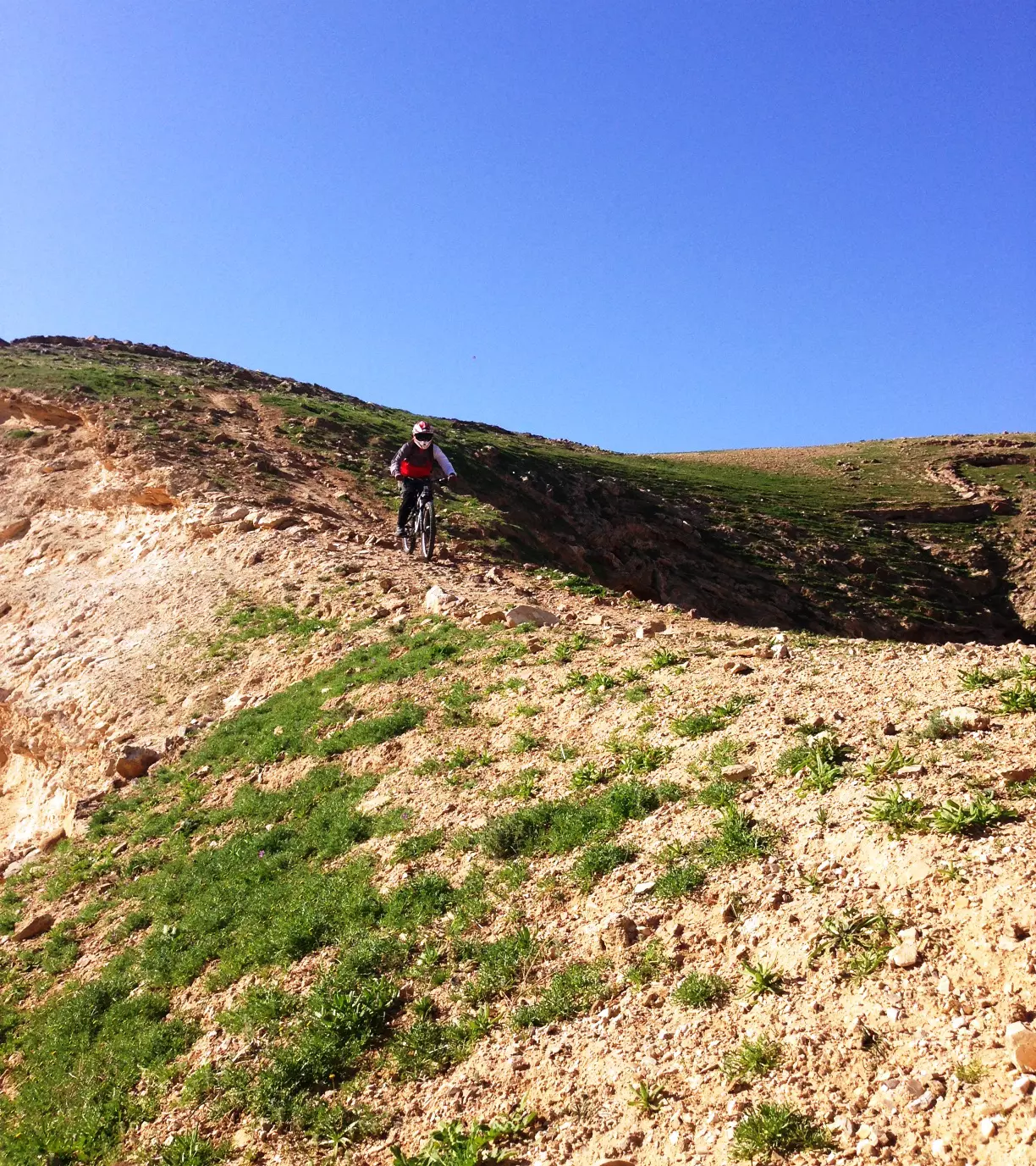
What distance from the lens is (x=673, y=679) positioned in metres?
9.16

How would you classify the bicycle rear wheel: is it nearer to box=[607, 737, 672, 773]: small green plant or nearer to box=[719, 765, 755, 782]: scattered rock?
box=[607, 737, 672, 773]: small green plant

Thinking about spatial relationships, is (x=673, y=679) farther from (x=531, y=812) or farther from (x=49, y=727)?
(x=49, y=727)

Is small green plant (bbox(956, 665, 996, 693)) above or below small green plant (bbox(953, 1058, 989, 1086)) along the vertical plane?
above

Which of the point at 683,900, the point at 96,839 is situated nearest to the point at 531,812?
the point at 683,900

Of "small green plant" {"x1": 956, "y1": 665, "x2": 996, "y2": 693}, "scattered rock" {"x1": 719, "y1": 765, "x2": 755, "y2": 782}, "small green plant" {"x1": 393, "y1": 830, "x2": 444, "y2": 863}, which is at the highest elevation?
"small green plant" {"x1": 956, "y1": 665, "x2": 996, "y2": 693}

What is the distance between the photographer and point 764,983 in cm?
501

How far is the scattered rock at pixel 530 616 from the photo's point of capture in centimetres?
1209

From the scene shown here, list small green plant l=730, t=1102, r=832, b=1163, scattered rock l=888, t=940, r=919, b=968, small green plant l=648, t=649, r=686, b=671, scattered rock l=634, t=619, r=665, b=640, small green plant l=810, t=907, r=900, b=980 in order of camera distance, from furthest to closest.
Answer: scattered rock l=634, t=619, r=665, b=640 → small green plant l=648, t=649, r=686, b=671 → small green plant l=810, t=907, r=900, b=980 → scattered rock l=888, t=940, r=919, b=968 → small green plant l=730, t=1102, r=832, b=1163

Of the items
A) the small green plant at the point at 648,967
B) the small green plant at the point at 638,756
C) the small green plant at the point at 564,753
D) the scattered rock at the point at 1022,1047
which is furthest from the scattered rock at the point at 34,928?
the scattered rock at the point at 1022,1047

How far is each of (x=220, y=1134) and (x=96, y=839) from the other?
6038mm

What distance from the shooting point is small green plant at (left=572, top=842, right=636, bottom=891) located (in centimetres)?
658

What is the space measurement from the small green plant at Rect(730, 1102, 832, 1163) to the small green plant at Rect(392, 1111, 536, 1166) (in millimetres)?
1275

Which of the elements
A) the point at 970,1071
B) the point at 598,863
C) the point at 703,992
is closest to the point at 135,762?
the point at 598,863

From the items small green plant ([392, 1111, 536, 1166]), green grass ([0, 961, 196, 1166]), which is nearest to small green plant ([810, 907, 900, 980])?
small green plant ([392, 1111, 536, 1166])
